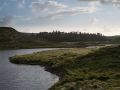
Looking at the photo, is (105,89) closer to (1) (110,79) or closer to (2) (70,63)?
(1) (110,79)

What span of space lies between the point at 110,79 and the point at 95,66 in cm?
2156

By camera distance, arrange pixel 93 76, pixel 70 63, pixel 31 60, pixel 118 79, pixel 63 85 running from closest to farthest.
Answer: pixel 63 85
pixel 118 79
pixel 93 76
pixel 70 63
pixel 31 60

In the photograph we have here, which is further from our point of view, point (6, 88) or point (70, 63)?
point (70, 63)

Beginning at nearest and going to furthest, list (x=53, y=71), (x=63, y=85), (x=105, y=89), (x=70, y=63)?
1. (x=105, y=89)
2. (x=63, y=85)
3. (x=53, y=71)
4. (x=70, y=63)

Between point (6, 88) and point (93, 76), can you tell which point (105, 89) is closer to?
point (93, 76)

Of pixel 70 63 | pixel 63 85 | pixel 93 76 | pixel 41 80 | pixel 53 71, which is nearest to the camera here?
pixel 63 85

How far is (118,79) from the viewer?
211 ft

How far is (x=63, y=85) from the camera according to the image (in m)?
60.1

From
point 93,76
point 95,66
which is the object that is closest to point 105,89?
point 93,76

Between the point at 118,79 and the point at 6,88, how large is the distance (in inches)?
1037

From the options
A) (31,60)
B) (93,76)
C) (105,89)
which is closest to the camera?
(105,89)

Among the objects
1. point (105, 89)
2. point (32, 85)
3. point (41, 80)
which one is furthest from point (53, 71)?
point (105, 89)

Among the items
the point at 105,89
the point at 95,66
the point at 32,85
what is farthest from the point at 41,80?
the point at 105,89

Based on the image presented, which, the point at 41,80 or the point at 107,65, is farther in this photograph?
the point at 107,65
